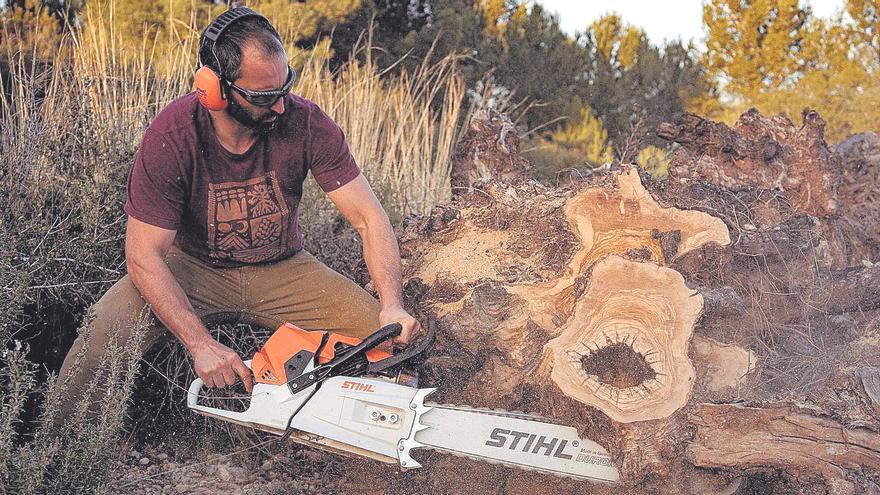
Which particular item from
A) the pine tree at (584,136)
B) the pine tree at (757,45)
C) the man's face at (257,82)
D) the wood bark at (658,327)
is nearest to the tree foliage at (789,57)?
the pine tree at (757,45)

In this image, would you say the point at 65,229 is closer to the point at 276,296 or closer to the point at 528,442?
the point at 276,296

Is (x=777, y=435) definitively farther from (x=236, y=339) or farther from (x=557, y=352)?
(x=236, y=339)

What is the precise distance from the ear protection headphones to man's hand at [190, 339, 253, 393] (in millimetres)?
879

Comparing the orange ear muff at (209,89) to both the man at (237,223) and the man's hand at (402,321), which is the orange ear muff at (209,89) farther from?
the man's hand at (402,321)

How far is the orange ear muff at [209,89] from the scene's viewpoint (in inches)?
117

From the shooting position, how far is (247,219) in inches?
135

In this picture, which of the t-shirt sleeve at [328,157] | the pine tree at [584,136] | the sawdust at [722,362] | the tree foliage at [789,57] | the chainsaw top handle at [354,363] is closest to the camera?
the chainsaw top handle at [354,363]

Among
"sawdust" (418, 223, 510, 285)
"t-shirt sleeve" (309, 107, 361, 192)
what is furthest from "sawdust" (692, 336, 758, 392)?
"t-shirt sleeve" (309, 107, 361, 192)

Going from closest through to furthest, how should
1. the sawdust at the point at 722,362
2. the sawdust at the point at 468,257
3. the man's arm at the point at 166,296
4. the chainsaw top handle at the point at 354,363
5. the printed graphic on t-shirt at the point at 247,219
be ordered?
the chainsaw top handle at the point at 354,363 → the man's arm at the point at 166,296 → the sawdust at the point at 722,362 → the printed graphic on t-shirt at the point at 247,219 → the sawdust at the point at 468,257

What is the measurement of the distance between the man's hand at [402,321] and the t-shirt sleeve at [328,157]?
629mm

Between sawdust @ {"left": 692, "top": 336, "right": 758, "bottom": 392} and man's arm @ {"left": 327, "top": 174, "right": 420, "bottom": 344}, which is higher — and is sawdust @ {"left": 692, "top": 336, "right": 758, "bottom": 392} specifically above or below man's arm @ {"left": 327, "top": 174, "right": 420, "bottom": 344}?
below

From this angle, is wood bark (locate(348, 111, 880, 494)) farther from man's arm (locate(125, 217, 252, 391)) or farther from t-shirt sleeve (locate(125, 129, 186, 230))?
t-shirt sleeve (locate(125, 129, 186, 230))

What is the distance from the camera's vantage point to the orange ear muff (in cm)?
297

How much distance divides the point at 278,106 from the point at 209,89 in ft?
0.93
